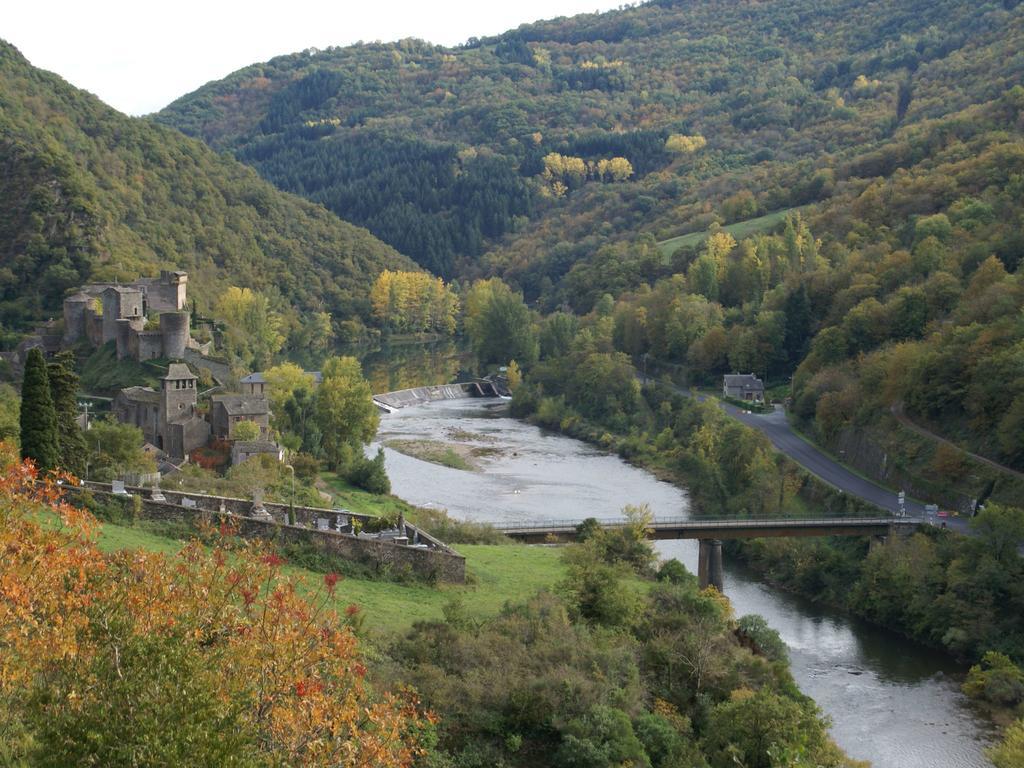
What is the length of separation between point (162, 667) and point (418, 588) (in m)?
18.9

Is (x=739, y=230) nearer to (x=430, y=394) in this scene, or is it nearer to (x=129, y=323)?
(x=430, y=394)

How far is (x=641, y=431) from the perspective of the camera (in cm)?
8694

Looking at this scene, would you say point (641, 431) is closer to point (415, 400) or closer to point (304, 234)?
point (415, 400)

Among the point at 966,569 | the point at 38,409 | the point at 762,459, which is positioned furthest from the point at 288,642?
the point at 762,459

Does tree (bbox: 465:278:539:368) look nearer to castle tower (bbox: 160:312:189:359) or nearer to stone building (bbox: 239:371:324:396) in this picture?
castle tower (bbox: 160:312:189:359)

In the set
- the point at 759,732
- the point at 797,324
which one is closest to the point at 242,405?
Result: the point at 759,732

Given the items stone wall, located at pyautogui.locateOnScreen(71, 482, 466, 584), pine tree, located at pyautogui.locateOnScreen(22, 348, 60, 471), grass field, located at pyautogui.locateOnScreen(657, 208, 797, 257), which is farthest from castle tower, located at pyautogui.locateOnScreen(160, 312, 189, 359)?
grass field, located at pyautogui.locateOnScreen(657, 208, 797, 257)

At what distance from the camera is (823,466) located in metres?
67.0

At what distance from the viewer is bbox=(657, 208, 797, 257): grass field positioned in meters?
126

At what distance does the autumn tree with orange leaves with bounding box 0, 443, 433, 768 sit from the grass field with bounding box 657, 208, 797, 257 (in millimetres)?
106015

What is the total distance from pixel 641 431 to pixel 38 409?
51.1 meters

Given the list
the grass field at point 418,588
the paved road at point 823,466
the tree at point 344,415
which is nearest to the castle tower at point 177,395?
the tree at point 344,415

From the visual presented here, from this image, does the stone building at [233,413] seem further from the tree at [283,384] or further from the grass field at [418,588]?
the grass field at [418,588]

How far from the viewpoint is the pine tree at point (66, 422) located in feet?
144
